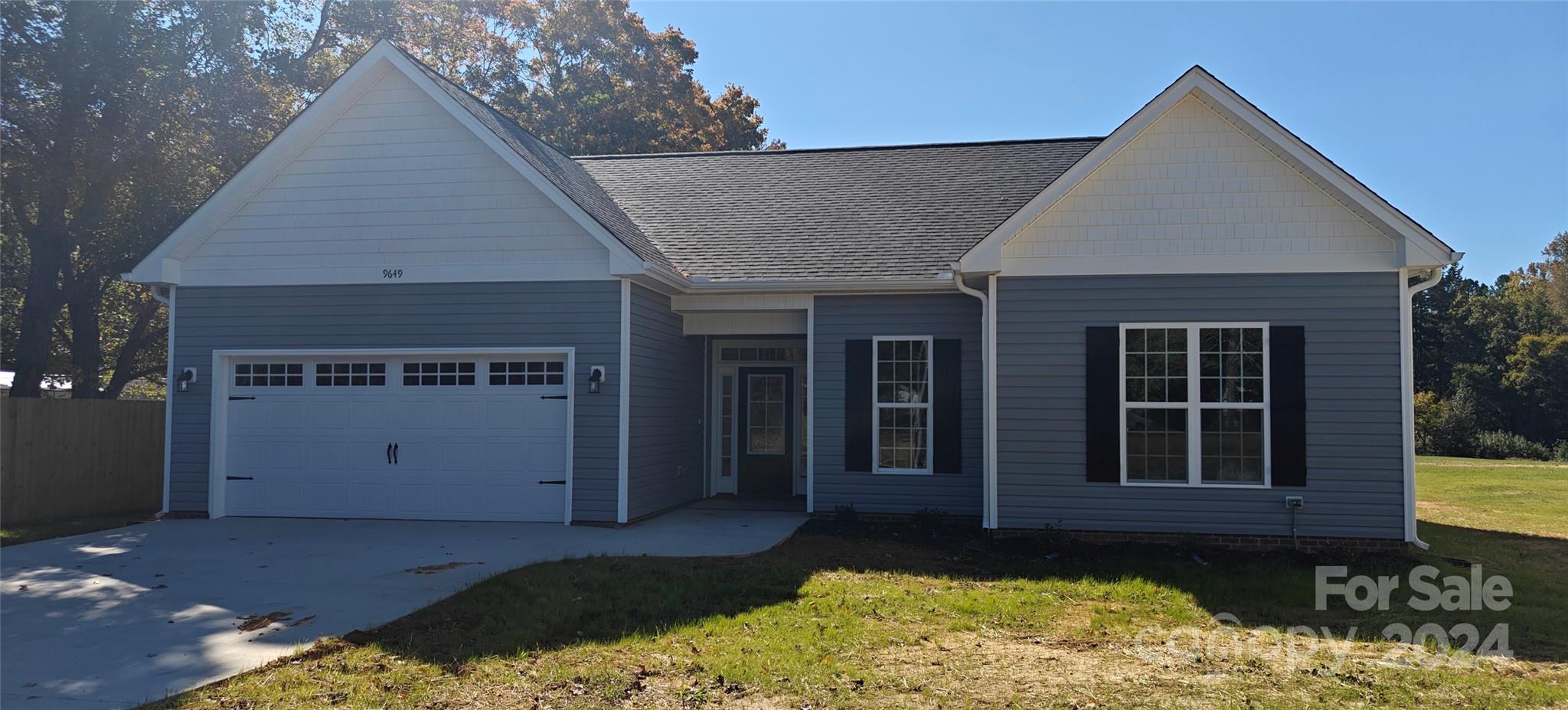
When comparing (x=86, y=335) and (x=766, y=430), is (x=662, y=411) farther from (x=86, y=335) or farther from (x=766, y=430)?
(x=86, y=335)

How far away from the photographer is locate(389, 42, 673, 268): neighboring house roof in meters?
11.8

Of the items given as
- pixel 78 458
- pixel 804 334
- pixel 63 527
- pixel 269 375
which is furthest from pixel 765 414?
pixel 78 458

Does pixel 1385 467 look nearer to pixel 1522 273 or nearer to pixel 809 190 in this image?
pixel 809 190

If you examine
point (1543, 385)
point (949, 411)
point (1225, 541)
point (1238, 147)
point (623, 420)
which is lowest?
point (1225, 541)

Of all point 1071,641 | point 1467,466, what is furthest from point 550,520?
point 1467,466

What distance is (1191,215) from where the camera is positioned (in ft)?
34.7

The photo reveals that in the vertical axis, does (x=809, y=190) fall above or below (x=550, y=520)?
above

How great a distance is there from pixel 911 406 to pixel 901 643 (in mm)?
5848

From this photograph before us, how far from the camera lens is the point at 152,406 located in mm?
14719

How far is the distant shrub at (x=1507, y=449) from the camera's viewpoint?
28.7m

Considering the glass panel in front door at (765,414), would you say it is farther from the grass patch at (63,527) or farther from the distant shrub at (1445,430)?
the distant shrub at (1445,430)

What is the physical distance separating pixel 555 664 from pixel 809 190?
10.2 m

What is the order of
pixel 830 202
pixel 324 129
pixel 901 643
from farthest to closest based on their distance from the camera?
pixel 830 202 → pixel 324 129 → pixel 901 643

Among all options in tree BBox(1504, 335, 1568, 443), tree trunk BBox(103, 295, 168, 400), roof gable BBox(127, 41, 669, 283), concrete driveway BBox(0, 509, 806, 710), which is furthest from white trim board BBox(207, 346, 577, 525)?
tree BBox(1504, 335, 1568, 443)
